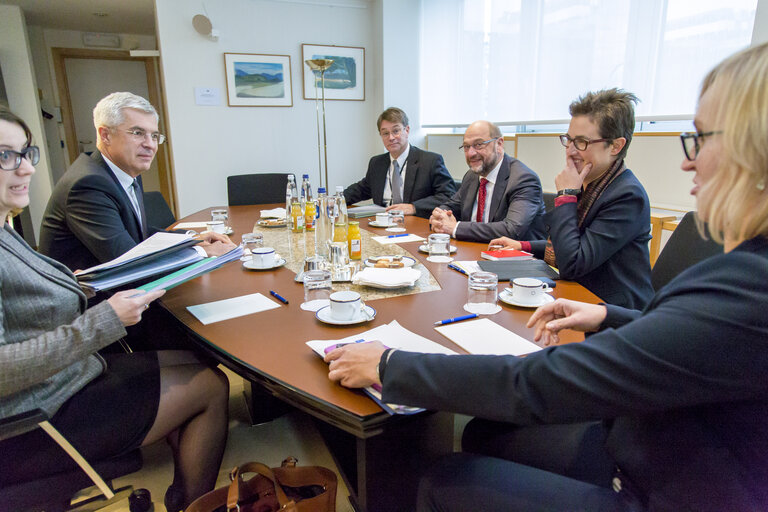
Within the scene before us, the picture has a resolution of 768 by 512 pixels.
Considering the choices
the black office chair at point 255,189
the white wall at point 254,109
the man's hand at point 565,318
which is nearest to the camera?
the man's hand at point 565,318

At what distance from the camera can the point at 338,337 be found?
1.09 metres

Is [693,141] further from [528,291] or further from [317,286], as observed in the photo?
[317,286]

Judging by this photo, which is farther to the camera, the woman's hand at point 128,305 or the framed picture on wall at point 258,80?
the framed picture on wall at point 258,80

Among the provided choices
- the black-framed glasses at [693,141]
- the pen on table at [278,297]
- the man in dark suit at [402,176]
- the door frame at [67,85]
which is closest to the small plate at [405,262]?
the pen on table at [278,297]

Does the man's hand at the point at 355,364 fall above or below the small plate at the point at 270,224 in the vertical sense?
above

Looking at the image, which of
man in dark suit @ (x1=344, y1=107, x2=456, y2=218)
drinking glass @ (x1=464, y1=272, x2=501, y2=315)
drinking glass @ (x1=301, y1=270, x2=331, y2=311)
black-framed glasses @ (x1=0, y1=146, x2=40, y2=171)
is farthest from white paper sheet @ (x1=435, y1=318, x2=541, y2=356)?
man in dark suit @ (x1=344, y1=107, x2=456, y2=218)

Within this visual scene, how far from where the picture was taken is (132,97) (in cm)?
190

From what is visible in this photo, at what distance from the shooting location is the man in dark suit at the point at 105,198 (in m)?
1.61

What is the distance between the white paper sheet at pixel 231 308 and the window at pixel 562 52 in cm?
165

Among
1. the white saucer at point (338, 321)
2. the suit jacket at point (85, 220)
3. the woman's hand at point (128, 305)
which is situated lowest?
the white saucer at point (338, 321)

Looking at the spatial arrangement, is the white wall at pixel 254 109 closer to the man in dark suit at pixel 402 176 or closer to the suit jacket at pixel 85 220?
the man in dark suit at pixel 402 176

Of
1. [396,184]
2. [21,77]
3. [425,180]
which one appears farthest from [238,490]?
[21,77]

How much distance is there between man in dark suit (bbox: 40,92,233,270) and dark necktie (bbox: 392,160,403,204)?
192cm

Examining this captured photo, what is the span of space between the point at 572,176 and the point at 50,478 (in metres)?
1.79
